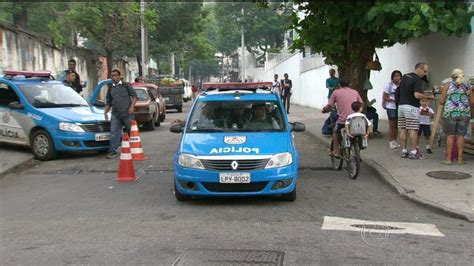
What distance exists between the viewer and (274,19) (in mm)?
61562

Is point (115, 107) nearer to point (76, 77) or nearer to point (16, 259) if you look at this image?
point (76, 77)

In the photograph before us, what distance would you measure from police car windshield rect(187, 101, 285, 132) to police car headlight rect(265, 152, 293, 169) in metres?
0.80

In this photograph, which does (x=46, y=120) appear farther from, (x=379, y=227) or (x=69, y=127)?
(x=379, y=227)

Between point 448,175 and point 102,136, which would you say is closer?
point 448,175

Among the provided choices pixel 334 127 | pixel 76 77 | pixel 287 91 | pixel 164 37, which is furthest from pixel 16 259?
pixel 164 37

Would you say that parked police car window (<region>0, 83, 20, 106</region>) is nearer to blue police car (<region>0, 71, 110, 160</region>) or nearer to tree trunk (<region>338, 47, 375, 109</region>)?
blue police car (<region>0, 71, 110, 160</region>)

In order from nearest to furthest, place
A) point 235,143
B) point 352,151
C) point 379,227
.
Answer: point 379,227
point 235,143
point 352,151

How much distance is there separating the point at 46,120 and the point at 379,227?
7.79 m

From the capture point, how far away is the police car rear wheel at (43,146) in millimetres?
11781

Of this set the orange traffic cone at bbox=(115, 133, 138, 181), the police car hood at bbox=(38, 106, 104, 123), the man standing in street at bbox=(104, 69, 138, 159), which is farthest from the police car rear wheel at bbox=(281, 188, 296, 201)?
the police car hood at bbox=(38, 106, 104, 123)

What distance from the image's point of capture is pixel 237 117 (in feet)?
27.2

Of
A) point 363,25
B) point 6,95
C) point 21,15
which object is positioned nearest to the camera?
point 363,25

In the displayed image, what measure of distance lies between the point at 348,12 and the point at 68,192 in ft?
22.7

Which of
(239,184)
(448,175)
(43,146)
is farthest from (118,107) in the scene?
(448,175)
